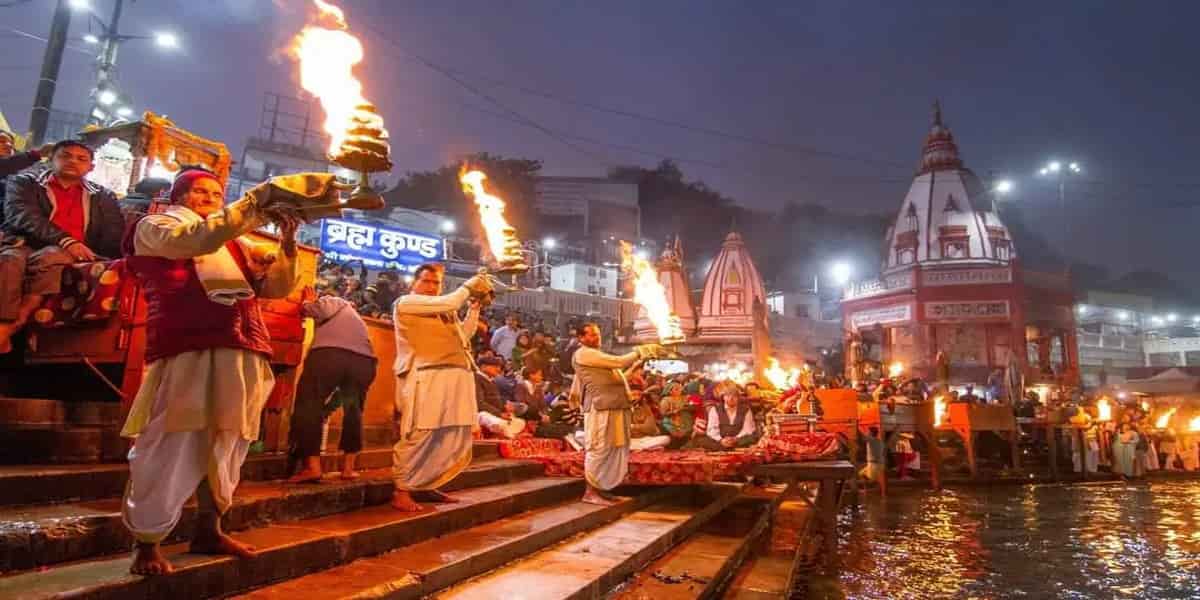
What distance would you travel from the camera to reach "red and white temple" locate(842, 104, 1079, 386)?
30156mm

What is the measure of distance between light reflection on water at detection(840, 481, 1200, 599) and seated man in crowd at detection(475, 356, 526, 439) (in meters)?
4.74

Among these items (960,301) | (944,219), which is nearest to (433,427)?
(960,301)

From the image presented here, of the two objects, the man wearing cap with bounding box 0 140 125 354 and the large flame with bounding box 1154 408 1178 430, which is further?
the large flame with bounding box 1154 408 1178 430

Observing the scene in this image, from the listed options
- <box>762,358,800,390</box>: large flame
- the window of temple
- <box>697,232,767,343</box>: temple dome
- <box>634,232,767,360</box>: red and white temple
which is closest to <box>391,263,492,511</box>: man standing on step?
<box>762,358,800,390</box>: large flame

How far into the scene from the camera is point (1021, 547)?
920 centimetres

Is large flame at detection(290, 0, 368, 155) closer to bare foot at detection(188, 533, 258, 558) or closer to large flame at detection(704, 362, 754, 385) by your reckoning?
bare foot at detection(188, 533, 258, 558)

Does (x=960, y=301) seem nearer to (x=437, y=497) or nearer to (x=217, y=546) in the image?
(x=437, y=497)

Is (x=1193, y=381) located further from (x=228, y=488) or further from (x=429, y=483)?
(x=228, y=488)

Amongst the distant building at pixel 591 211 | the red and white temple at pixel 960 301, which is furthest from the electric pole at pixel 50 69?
the distant building at pixel 591 211

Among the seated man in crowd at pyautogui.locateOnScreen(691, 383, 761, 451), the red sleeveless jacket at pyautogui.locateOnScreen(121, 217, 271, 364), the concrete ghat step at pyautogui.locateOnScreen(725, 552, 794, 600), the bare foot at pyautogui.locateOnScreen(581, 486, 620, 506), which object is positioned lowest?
the concrete ghat step at pyautogui.locateOnScreen(725, 552, 794, 600)

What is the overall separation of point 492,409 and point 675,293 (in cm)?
1996

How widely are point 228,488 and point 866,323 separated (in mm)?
34527

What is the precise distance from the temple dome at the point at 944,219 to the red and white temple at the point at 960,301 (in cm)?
5

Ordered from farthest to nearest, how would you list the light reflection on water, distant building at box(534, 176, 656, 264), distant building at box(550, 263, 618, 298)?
distant building at box(534, 176, 656, 264)
distant building at box(550, 263, 618, 298)
the light reflection on water
